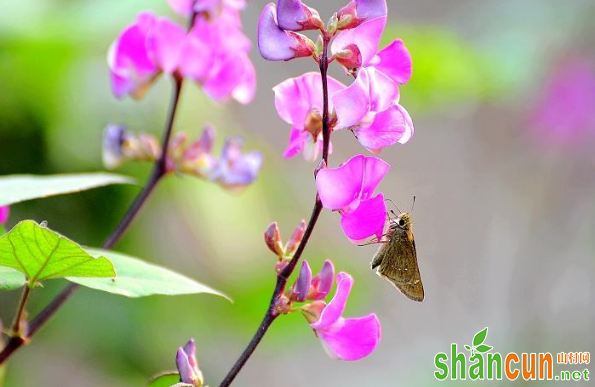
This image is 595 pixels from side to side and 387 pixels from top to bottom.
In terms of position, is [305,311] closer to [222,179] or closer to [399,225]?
[399,225]

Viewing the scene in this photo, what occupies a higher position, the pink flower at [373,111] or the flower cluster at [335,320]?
the pink flower at [373,111]

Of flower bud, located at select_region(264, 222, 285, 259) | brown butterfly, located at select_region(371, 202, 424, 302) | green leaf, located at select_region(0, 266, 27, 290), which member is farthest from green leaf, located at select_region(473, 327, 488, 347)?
green leaf, located at select_region(0, 266, 27, 290)

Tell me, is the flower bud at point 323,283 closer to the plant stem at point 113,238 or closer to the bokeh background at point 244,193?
the plant stem at point 113,238

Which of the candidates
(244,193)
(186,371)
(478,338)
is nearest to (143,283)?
(186,371)

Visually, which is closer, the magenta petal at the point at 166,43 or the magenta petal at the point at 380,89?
the magenta petal at the point at 380,89

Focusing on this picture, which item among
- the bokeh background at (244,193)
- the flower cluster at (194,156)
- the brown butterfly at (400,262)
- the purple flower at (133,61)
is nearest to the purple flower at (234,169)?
the flower cluster at (194,156)

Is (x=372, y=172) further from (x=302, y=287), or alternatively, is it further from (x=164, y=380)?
(x=164, y=380)

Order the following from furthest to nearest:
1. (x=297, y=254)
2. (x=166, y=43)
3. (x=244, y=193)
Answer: (x=244, y=193)
(x=166, y=43)
(x=297, y=254)
